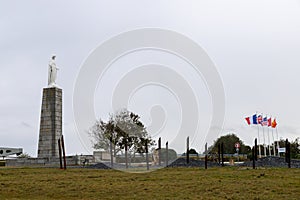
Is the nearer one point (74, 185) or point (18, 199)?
point (18, 199)

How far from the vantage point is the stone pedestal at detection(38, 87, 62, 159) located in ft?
118

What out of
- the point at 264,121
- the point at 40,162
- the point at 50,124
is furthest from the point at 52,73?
the point at 264,121

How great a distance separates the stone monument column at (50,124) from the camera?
3591 cm

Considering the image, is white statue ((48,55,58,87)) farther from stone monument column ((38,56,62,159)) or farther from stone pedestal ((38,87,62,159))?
stone pedestal ((38,87,62,159))

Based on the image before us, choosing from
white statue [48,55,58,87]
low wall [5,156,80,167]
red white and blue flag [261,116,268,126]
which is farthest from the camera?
red white and blue flag [261,116,268,126]

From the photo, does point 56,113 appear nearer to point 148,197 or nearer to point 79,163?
point 79,163

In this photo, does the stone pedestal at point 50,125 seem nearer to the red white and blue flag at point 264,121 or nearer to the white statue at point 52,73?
the white statue at point 52,73

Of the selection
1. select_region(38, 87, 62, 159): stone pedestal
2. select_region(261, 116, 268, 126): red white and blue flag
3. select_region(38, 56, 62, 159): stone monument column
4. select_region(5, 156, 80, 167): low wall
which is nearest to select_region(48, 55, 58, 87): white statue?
select_region(38, 56, 62, 159): stone monument column

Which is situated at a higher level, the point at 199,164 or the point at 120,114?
the point at 120,114

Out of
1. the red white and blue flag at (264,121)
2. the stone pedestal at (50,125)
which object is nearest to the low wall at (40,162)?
the stone pedestal at (50,125)

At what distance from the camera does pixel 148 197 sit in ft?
37.8

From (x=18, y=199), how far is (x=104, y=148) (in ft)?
137

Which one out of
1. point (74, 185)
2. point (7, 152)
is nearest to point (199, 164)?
point (74, 185)

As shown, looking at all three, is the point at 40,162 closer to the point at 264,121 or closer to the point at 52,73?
the point at 52,73
